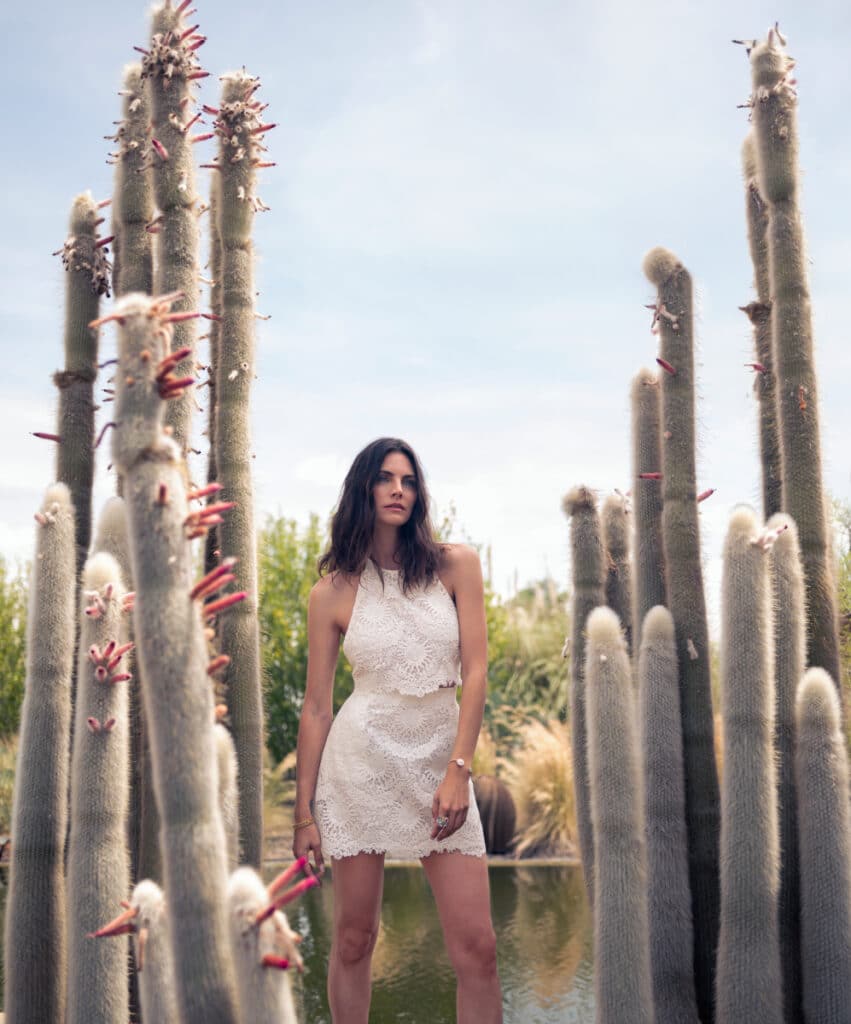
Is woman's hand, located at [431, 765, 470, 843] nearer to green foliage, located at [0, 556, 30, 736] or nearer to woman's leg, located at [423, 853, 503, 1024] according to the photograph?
woman's leg, located at [423, 853, 503, 1024]

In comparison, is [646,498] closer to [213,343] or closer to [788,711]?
[788,711]

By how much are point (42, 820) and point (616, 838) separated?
1663 mm

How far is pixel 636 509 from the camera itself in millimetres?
4109

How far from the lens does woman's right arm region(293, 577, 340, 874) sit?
10.8 feet

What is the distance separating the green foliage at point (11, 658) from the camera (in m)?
13.3

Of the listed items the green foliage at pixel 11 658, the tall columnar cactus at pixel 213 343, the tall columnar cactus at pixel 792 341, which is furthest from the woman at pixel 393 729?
the green foliage at pixel 11 658

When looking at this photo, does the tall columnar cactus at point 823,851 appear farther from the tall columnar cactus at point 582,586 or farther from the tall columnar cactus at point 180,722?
the tall columnar cactus at point 180,722

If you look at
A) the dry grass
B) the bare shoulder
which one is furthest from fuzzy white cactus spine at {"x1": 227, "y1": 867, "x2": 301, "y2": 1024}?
the dry grass

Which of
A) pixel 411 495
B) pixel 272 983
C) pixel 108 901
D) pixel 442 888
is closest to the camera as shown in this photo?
pixel 272 983

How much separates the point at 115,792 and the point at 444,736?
1.00 metres

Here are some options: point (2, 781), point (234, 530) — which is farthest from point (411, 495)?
point (2, 781)

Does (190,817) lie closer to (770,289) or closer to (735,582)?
(735,582)

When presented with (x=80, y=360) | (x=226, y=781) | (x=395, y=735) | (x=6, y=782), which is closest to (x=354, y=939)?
(x=395, y=735)

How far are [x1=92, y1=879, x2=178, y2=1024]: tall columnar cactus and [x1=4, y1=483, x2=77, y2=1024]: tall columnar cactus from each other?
3.26 feet
